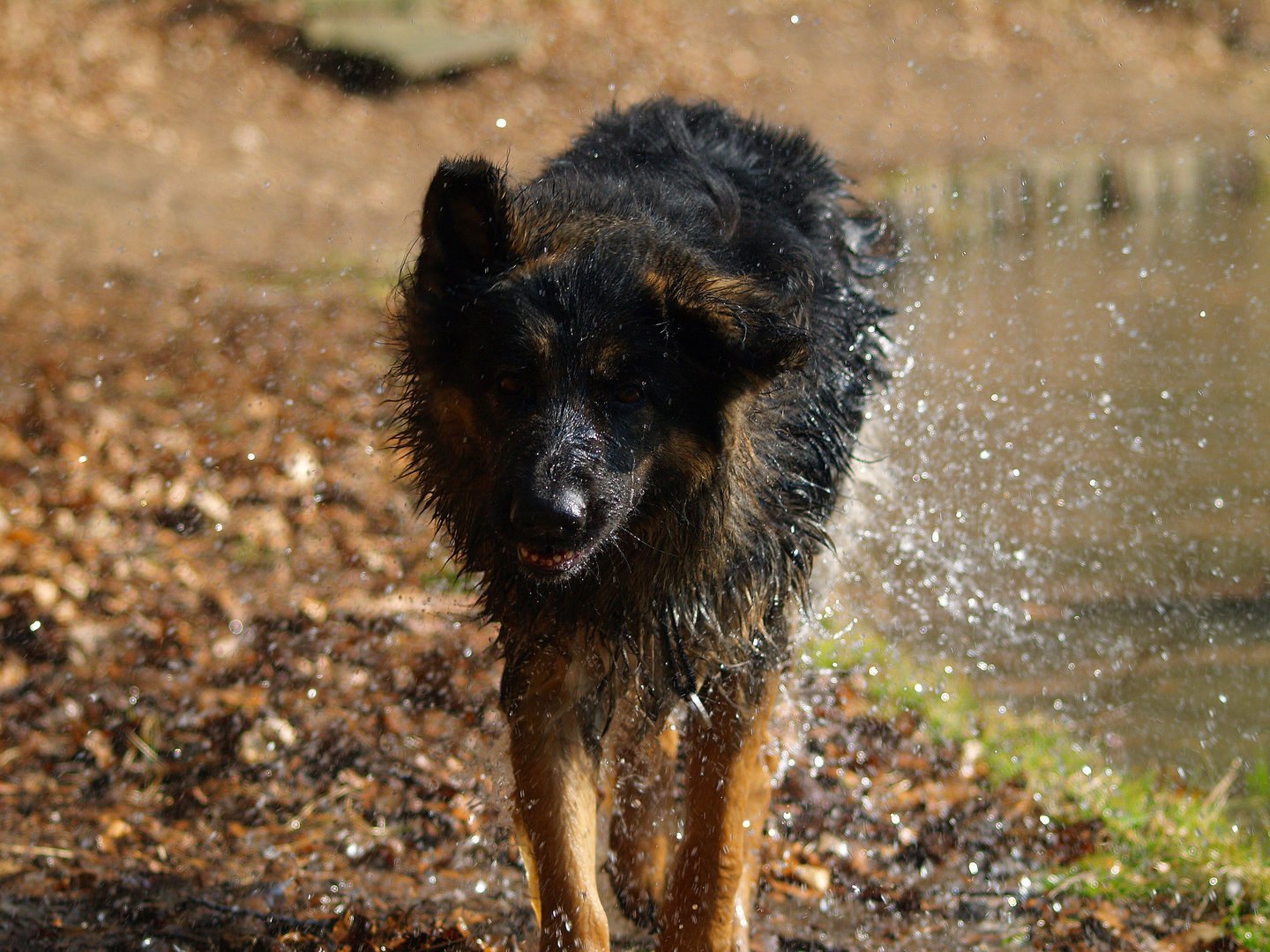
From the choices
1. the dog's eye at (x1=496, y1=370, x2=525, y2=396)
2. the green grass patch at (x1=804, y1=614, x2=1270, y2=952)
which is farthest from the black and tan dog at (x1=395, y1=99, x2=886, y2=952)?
the green grass patch at (x1=804, y1=614, x2=1270, y2=952)

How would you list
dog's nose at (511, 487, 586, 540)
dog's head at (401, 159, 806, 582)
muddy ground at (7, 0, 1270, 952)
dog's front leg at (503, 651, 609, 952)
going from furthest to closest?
1. muddy ground at (7, 0, 1270, 952)
2. dog's front leg at (503, 651, 609, 952)
3. dog's head at (401, 159, 806, 582)
4. dog's nose at (511, 487, 586, 540)

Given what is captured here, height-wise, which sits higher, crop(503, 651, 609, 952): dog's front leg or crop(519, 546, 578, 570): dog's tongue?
crop(519, 546, 578, 570): dog's tongue

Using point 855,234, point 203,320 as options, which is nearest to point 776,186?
point 855,234

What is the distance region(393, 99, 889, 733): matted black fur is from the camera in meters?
2.51

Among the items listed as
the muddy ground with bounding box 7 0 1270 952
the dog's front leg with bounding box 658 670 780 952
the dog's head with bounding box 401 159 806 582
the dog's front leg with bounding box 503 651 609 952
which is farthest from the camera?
the muddy ground with bounding box 7 0 1270 952

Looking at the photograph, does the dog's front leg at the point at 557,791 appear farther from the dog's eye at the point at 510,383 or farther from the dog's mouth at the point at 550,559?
the dog's eye at the point at 510,383

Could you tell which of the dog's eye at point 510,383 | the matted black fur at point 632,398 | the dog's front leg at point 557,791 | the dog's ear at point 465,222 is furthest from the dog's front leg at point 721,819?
the dog's ear at point 465,222

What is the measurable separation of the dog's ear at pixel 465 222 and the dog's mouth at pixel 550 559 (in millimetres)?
721

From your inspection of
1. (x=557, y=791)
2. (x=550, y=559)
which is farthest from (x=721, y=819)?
(x=550, y=559)

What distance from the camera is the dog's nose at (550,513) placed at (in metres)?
2.35

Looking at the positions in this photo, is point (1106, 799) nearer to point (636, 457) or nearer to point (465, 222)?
point (636, 457)

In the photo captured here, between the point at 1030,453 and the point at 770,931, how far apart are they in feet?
12.8

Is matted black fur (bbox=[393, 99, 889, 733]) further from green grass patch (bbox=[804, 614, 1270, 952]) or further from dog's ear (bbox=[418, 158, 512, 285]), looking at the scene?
green grass patch (bbox=[804, 614, 1270, 952])

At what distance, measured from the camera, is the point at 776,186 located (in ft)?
11.5
